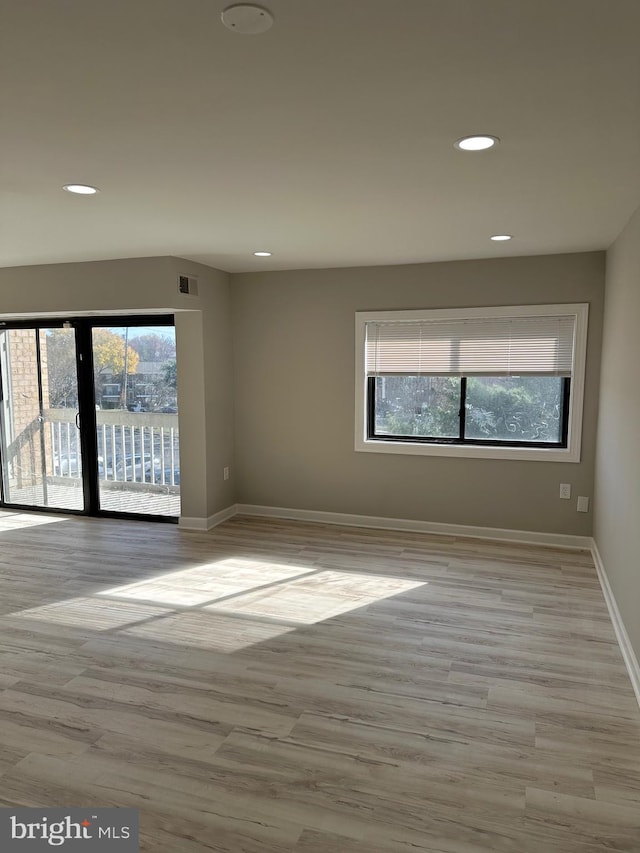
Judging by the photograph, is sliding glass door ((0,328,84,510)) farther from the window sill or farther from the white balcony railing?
the window sill

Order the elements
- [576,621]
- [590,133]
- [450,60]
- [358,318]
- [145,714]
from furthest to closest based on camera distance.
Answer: [358,318], [576,621], [145,714], [590,133], [450,60]

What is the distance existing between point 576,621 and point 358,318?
291 centimetres

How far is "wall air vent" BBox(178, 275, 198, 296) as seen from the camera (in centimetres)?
466

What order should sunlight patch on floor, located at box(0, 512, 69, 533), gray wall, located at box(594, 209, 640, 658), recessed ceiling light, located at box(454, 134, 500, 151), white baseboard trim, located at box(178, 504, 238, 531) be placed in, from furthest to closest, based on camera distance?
1. sunlight patch on floor, located at box(0, 512, 69, 533)
2. white baseboard trim, located at box(178, 504, 238, 531)
3. gray wall, located at box(594, 209, 640, 658)
4. recessed ceiling light, located at box(454, 134, 500, 151)

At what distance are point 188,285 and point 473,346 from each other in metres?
2.41

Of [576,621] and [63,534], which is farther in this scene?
[63,534]

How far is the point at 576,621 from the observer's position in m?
3.37

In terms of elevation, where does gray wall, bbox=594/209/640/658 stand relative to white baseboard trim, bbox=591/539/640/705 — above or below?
above

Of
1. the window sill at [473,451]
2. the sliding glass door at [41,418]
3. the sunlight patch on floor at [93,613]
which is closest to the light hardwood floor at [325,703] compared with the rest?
the sunlight patch on floor at [93,613]

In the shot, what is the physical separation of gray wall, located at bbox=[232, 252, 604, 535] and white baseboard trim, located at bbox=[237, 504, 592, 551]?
0.18 ft

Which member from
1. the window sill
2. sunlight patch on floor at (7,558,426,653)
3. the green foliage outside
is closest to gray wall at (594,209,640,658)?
the window sill

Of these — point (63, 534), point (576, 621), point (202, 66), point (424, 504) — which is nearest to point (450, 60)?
point (202, 66)

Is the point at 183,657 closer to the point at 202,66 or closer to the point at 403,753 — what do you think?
the point at 403,753

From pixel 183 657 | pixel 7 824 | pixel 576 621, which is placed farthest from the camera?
pixel 576 621
